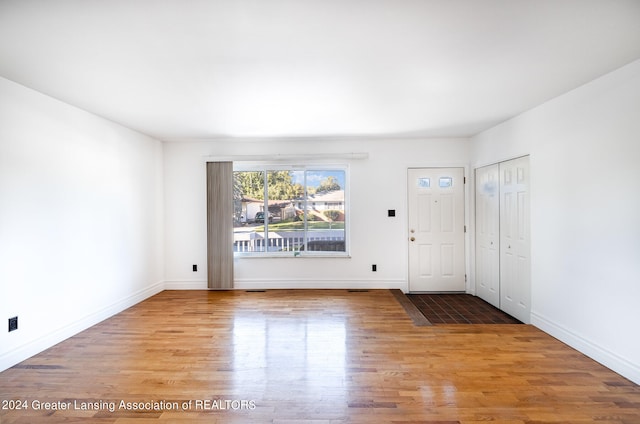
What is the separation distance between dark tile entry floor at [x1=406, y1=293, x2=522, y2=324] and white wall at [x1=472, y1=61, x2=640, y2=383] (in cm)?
52

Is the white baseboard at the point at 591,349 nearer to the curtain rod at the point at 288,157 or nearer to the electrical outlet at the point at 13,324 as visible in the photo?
the curtain rod at the point at 288,157

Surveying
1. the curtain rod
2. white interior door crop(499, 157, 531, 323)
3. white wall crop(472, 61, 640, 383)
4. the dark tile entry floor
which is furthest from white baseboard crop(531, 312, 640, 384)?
the curtain rod

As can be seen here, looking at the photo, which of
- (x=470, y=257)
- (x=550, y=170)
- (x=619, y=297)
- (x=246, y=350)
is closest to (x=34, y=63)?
(x=246, y=350)

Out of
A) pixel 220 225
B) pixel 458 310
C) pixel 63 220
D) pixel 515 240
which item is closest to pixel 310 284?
pixel 220 225

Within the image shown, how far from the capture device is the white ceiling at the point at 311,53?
1639mm

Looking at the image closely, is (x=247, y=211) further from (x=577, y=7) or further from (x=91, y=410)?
(x=577, y=7)

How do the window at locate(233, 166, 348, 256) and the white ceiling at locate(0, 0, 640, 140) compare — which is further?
the window at locate(233, 166, 348, 256)

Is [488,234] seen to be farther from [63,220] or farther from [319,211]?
[63,220]

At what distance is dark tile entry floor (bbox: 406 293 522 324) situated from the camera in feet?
12.1

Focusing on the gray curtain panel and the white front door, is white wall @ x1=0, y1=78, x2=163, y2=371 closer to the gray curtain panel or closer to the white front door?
the gray curtain panel

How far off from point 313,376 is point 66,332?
272 cm

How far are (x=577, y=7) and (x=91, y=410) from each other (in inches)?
153

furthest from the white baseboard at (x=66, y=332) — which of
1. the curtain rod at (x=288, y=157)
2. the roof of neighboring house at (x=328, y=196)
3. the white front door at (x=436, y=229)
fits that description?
the white front door at (x=436, y=229)

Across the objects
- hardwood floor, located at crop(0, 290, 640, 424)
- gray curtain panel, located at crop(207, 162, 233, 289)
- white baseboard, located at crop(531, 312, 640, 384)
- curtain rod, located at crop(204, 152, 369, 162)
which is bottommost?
hardwood floor, located at crop(0, 290, 640, 424)
